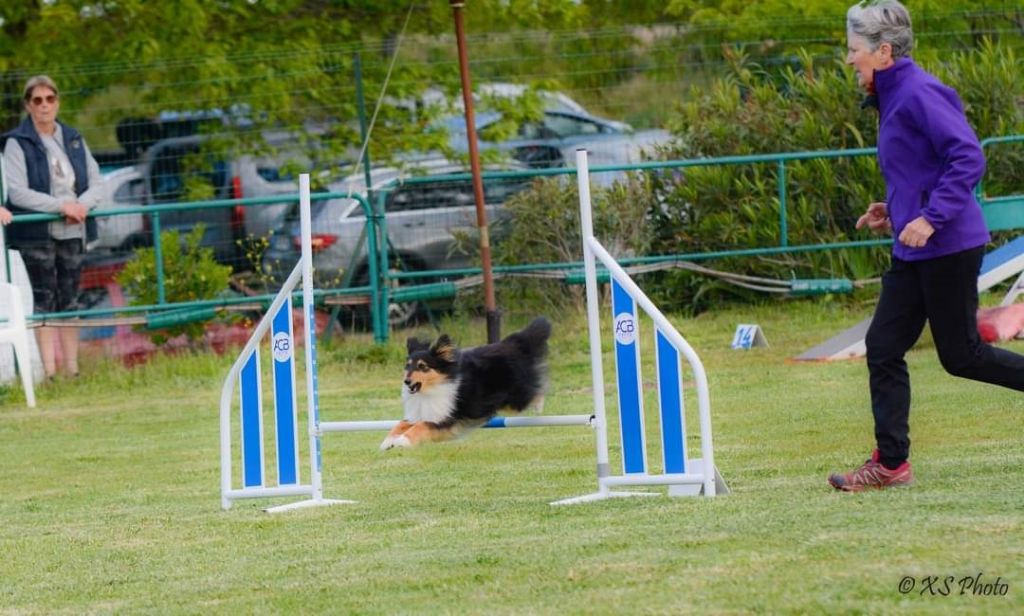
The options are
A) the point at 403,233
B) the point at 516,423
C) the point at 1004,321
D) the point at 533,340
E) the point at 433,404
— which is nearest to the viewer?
the point at 516,423

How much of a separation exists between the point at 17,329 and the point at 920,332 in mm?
7691

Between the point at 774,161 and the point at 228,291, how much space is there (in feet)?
15.9

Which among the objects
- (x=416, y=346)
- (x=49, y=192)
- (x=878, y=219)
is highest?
(x=878, y=219)

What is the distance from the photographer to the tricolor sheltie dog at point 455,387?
719 centimetres

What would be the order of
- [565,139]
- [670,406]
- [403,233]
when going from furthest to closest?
[565,139] < [403,233] < [670,406]

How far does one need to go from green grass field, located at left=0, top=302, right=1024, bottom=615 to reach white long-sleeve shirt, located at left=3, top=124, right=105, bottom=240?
64.9 inches

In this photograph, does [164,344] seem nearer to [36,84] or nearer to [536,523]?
[36,84]

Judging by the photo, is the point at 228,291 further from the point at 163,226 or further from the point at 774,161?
the point at 774,161

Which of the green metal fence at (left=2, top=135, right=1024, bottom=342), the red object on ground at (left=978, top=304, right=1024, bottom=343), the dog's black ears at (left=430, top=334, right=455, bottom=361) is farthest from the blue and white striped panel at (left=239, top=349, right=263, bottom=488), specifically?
the red object on ground at (left=978, top=304, right=1024, bottom=343)

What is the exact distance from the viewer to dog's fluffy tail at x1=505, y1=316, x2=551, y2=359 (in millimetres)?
7937

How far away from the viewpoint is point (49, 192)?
40.3 feet

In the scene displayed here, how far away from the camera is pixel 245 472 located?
7.17 m

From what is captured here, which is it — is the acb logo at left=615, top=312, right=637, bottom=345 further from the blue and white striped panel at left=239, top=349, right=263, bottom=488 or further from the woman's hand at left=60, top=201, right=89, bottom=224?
the woman's hand at left=60, top=201, right=89, bottom=224

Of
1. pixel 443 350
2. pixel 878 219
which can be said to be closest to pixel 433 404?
pixel 443 350
